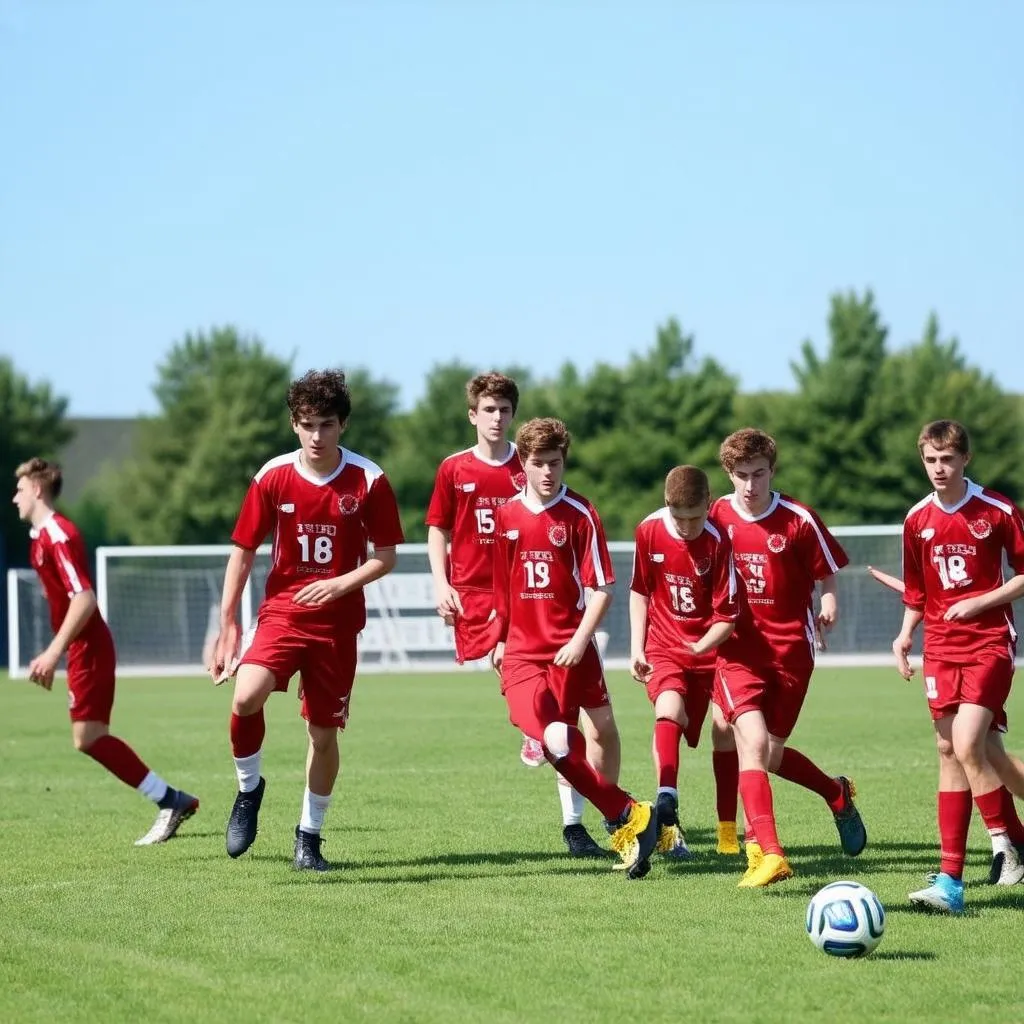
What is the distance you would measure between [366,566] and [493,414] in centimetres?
146

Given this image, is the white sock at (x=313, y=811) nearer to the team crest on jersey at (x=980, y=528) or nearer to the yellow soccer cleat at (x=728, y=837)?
the yellow soccer cleat at (x=728, y=837)

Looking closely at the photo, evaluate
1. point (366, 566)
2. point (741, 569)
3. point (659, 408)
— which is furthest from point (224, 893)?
point (659, 408)

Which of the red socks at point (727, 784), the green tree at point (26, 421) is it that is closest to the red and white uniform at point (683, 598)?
the red socks at point (727, 784)

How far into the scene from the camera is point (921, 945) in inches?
233

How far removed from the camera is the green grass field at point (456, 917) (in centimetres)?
516

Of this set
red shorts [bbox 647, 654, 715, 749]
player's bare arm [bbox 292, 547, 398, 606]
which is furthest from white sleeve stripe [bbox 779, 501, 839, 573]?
player's bare arm [bbox 292, 547, 398, 606]

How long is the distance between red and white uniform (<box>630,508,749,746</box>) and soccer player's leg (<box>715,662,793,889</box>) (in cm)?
22

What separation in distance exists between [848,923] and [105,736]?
5.21 metres

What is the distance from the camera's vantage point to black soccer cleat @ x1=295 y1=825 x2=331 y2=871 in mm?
7938

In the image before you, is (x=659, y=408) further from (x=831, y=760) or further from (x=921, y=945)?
(x=921, y=945)

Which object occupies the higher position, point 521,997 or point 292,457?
point 292,457

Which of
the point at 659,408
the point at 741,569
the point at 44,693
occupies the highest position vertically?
the point at 659,408

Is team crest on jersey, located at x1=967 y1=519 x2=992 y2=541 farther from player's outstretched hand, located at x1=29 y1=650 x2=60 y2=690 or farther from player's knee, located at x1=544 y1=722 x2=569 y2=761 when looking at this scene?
player's outstretched hand, located at x1=29 y1=650 x2=60 y2=690

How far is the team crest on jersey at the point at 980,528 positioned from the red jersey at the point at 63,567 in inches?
184
